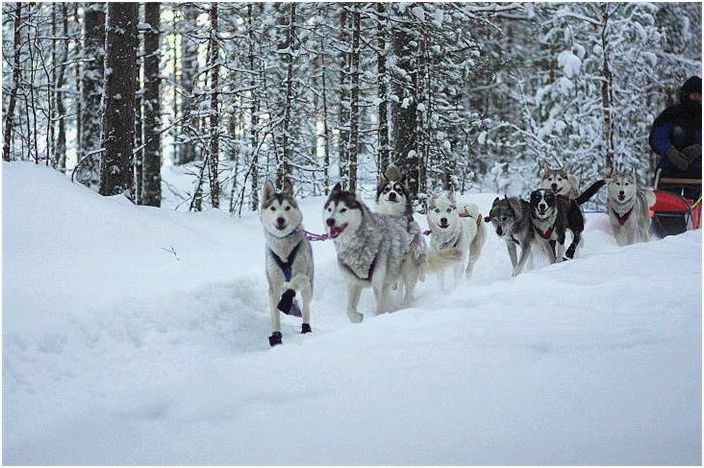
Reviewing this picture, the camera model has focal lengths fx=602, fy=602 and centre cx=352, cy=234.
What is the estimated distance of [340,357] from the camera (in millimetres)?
3754

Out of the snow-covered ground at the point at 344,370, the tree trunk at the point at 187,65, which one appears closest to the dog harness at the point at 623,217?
the snow-covered ground at the point at 344,370

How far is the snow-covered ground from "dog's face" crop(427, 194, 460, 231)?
1.71m

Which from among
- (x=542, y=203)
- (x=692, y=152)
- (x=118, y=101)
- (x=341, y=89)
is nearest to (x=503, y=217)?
(x=542, y=203)

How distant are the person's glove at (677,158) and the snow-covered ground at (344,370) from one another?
10.1 feet

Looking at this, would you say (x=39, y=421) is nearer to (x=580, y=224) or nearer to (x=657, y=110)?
(x=580, y=224)

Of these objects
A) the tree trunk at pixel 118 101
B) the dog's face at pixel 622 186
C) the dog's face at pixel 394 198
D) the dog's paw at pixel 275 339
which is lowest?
the dog's paw at pixel 275 339

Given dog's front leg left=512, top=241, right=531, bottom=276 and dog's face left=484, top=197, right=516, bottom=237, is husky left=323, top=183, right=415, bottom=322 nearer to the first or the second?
dog's face left=484, top=197, right=516, bottom=237

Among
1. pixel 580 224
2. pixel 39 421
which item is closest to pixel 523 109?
pixel 580 224

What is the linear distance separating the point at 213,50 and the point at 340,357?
394 inches

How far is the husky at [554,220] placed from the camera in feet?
25.2

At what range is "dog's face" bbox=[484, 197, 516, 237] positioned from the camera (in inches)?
303

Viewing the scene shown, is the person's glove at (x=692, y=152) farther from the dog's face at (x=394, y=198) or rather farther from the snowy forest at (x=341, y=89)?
the snowy forest at (x=341, y=89)

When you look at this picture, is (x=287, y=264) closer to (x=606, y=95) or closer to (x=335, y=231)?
(x=335, y=231)

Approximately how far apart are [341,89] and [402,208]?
1023 cm
